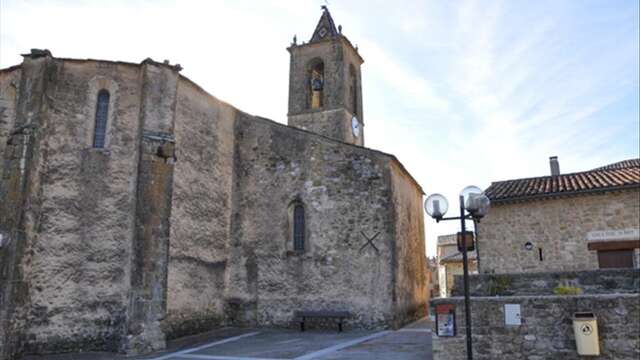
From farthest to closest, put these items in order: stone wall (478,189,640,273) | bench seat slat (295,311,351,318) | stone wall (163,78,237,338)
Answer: bench seat slat (295,311,351,318) → stone wall (163,78,237,338) → stone wall (478,189,640,273)

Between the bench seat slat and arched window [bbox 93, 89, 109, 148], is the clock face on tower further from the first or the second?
arched window [bbox 93, 89, 109, 148]

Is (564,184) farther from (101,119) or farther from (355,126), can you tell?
(101,119)

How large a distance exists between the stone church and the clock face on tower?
22.9 ft

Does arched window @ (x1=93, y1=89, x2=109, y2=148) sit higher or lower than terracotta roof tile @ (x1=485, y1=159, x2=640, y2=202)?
higher

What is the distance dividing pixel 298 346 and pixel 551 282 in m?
6.34

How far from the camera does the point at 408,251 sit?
1861 cm

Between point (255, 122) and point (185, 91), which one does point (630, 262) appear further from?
point (185, 91)

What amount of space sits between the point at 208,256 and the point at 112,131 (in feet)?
16.5

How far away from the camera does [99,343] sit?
12.8m

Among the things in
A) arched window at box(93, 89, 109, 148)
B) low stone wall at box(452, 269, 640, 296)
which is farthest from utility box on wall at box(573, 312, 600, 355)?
arched window at box(93, 89, 109, 148)

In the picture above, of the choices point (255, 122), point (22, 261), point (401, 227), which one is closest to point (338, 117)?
point (255, 122)

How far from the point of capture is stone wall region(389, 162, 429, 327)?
16531mm

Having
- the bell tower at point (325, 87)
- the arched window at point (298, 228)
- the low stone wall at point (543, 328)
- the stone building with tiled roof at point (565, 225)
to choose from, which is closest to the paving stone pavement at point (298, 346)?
the low stone wall at point (543, 328)

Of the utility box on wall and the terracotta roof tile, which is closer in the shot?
the utility box on wall
